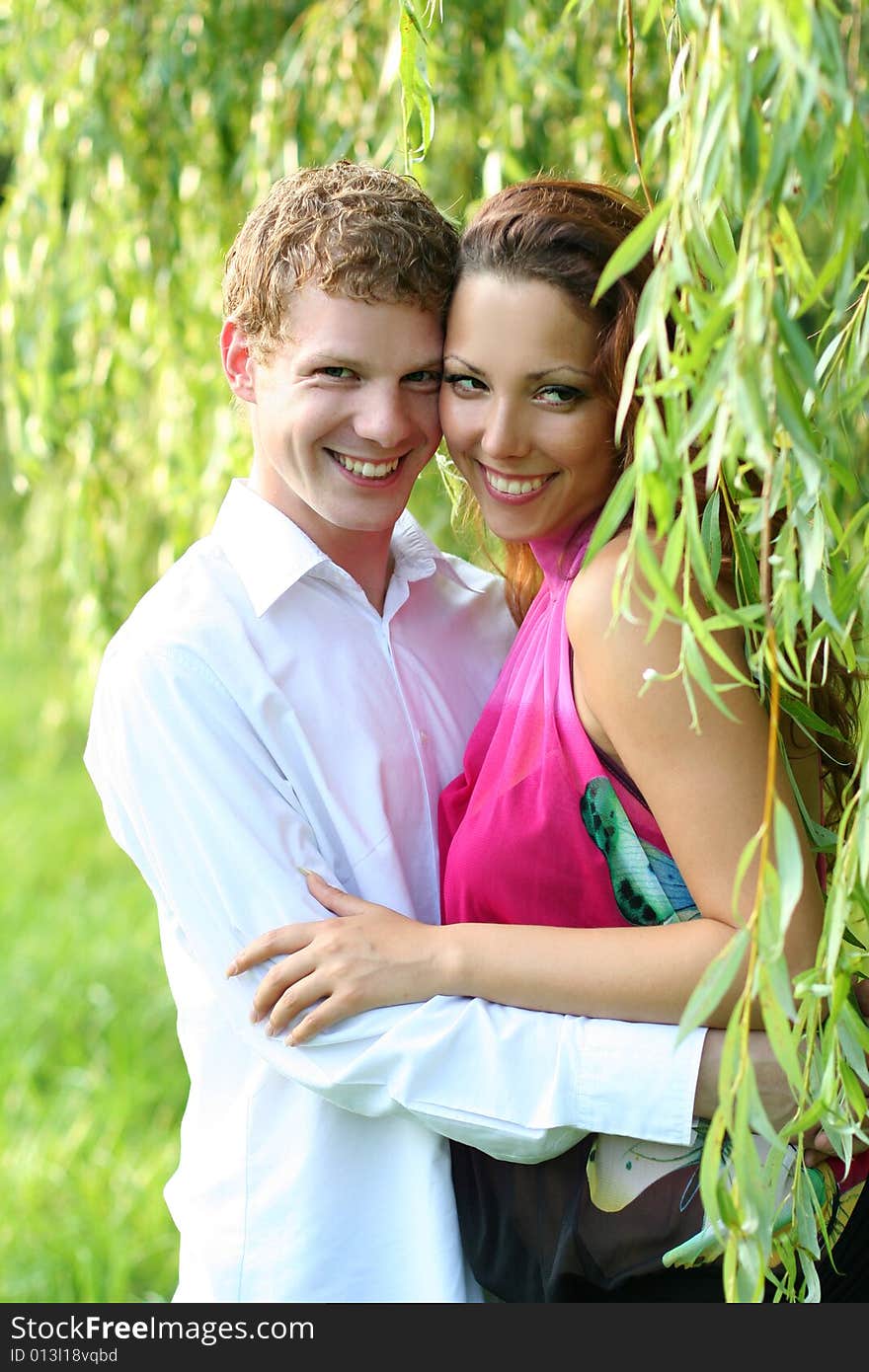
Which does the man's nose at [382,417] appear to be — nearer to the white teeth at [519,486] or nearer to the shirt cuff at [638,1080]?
the white teeth at [519,486]

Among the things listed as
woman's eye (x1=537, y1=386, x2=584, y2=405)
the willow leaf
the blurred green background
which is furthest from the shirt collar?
the blurred green background

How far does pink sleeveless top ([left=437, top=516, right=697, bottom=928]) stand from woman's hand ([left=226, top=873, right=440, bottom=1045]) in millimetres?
105

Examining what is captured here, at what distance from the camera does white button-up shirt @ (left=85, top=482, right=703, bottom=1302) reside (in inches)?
58.9

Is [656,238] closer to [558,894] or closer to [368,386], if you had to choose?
[368,386]

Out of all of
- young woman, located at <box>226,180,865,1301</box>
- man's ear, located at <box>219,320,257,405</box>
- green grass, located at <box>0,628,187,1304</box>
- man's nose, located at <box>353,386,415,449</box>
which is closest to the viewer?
young woman, located at <box>226,180,865,1301</box>

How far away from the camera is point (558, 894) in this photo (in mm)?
1597

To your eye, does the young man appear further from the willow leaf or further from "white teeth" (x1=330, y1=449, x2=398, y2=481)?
the willow leaf

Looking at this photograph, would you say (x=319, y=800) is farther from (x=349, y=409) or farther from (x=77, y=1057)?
(x=77, y=1057)

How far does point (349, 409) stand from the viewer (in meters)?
1.69

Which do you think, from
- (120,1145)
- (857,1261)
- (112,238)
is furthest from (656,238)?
(120,1145)

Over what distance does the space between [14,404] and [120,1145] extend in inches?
77.8

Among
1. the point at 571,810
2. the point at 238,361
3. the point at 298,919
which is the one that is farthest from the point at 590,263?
the point at 298,919

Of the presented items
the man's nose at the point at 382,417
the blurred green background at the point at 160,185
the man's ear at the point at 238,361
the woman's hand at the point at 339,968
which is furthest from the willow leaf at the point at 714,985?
the blurred green background at the point at 160,185

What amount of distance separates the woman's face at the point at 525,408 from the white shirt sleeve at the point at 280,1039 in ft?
1.29
